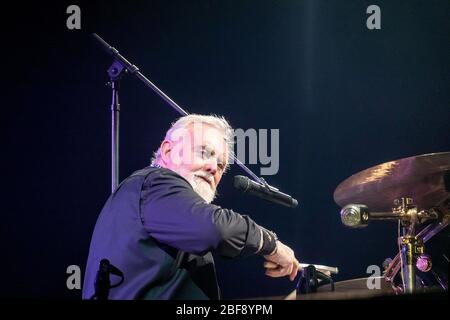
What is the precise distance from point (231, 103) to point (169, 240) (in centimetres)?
173

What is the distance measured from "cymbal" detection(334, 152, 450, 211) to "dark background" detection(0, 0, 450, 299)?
1.08 m

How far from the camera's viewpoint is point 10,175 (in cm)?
274

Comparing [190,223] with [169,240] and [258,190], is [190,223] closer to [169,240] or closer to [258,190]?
[169,240]

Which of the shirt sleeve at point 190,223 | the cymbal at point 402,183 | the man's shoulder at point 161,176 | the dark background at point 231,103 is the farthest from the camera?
the dark background at point 231,103

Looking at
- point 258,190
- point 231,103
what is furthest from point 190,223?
point 231,103

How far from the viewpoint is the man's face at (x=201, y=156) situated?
1.87 meters

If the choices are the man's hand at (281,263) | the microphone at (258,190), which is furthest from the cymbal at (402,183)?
the man's hand at (281,263)

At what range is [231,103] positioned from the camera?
10.3 ft

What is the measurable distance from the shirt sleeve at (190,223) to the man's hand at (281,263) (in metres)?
0.04

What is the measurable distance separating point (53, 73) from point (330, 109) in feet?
5.38

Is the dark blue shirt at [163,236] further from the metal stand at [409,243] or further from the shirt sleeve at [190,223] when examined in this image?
the metal stand at [409,243]

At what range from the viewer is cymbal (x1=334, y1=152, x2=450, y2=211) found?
1.75 metres

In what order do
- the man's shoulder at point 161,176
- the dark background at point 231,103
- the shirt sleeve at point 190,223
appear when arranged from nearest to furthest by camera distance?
the shirt sleeve at point 190,223 → the man's shoulder at point 161,176 → the dark background at point 231,103

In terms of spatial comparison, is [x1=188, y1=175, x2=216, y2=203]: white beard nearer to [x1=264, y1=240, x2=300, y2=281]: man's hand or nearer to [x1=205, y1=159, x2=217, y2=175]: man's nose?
[x1=205, y1=159, x2=217, y2=175]: man's nose
